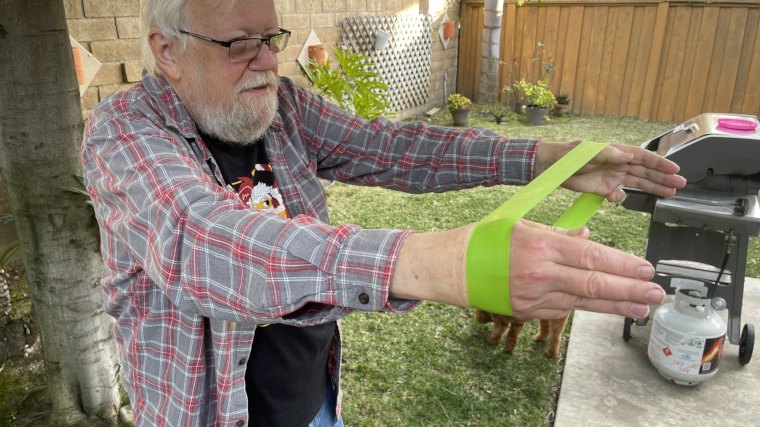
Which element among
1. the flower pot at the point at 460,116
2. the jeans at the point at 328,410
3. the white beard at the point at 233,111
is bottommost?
the flower pot at the point at 460,116

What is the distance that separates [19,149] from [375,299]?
1850 mm

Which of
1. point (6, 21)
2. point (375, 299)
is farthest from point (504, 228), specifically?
point (6, 21)

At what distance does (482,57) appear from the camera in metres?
10.5

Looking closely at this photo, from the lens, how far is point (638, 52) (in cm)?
979

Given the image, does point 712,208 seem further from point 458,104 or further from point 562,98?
point 562,98

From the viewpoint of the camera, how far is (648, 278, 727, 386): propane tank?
2.87m

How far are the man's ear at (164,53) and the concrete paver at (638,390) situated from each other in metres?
2.45

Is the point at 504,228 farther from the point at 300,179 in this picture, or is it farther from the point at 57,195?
the point at 57,195

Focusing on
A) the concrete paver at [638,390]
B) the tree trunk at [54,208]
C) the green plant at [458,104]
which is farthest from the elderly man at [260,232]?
the green plant at [458,104]

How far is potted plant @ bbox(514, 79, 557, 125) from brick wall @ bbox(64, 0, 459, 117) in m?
1.92

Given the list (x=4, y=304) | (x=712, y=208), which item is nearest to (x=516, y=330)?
(x=712, y=208)

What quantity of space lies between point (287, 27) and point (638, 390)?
17.9 ft

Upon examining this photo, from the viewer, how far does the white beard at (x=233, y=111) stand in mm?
1457

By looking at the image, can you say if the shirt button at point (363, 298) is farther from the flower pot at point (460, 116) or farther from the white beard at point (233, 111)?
the flower pot at point (460, 116)
